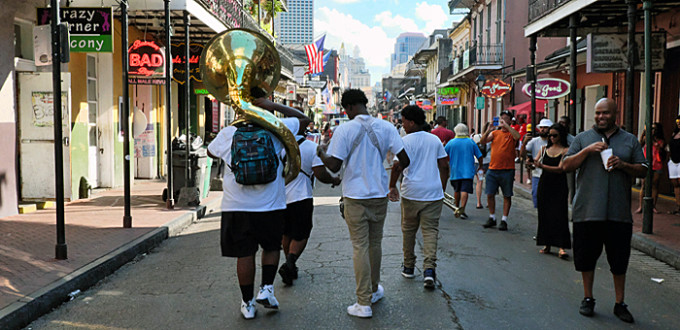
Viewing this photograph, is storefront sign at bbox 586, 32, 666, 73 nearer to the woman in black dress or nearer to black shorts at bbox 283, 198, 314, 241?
the woman in black dress

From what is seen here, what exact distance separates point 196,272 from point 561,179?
4.36 meters

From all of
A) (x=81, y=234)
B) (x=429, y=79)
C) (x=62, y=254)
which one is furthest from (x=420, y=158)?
(x=429, y=79)

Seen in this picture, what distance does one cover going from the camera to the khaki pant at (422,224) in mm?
6051

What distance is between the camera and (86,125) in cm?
1289

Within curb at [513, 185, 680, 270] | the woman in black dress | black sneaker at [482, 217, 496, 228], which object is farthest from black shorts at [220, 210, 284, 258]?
black sneaker at [482, 217, 496, 228]

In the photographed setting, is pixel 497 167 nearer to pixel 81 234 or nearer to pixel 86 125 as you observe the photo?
pixel 81 234

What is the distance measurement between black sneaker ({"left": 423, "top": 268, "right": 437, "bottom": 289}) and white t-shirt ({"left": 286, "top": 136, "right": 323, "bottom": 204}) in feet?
4.48

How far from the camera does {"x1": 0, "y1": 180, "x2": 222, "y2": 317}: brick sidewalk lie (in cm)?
592

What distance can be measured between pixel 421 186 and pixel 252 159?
2.04 metres

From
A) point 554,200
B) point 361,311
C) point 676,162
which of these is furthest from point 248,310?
point 676,162

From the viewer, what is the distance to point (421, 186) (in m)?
6.11

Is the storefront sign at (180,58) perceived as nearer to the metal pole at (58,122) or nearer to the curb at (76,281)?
the curb at (76,281)

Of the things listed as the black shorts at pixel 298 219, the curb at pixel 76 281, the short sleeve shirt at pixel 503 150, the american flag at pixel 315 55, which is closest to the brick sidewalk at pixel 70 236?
the curb at pixel 76 281

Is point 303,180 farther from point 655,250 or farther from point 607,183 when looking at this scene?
point 655,250
